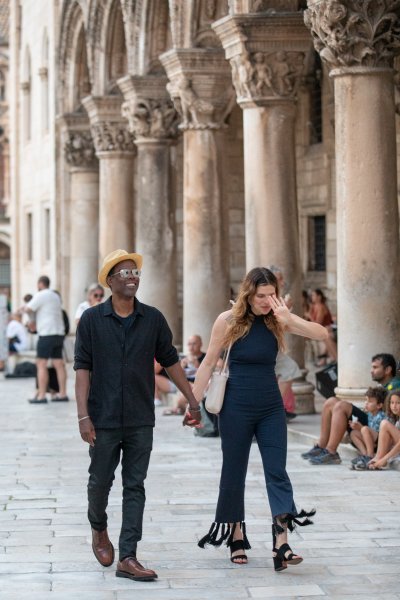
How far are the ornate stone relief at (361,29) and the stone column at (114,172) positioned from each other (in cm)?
1194

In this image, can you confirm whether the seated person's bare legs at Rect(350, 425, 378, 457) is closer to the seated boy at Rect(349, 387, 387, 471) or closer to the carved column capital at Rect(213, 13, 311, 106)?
the seated boy at Rect(349, 387, 387, 471)

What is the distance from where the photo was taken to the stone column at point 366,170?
13.8m

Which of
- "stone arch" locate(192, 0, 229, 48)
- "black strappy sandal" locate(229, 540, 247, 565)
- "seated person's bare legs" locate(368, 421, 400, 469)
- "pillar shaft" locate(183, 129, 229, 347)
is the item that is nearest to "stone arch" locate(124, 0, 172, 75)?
"stone arch" locate(192, 0, 229, 48)

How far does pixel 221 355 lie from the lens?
8.99m

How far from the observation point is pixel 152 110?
901 inches

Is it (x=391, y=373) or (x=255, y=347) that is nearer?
(x=255, y=347)

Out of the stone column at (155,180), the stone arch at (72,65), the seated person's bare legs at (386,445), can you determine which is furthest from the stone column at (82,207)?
the seated person's bare legs at (386,445)

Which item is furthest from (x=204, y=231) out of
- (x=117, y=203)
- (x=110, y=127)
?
(x=110, y=127)

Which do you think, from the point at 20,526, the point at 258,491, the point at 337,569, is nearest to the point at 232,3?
the point at 258,491

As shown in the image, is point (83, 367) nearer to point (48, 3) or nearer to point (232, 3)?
point (232, 3)

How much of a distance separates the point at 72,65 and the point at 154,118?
289 inches

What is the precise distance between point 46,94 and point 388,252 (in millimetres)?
21295

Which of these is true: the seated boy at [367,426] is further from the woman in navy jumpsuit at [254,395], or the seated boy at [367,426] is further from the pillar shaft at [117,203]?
the pillar shaft at [117,203]

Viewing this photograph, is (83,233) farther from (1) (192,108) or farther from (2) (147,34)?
(1) (192,108)
